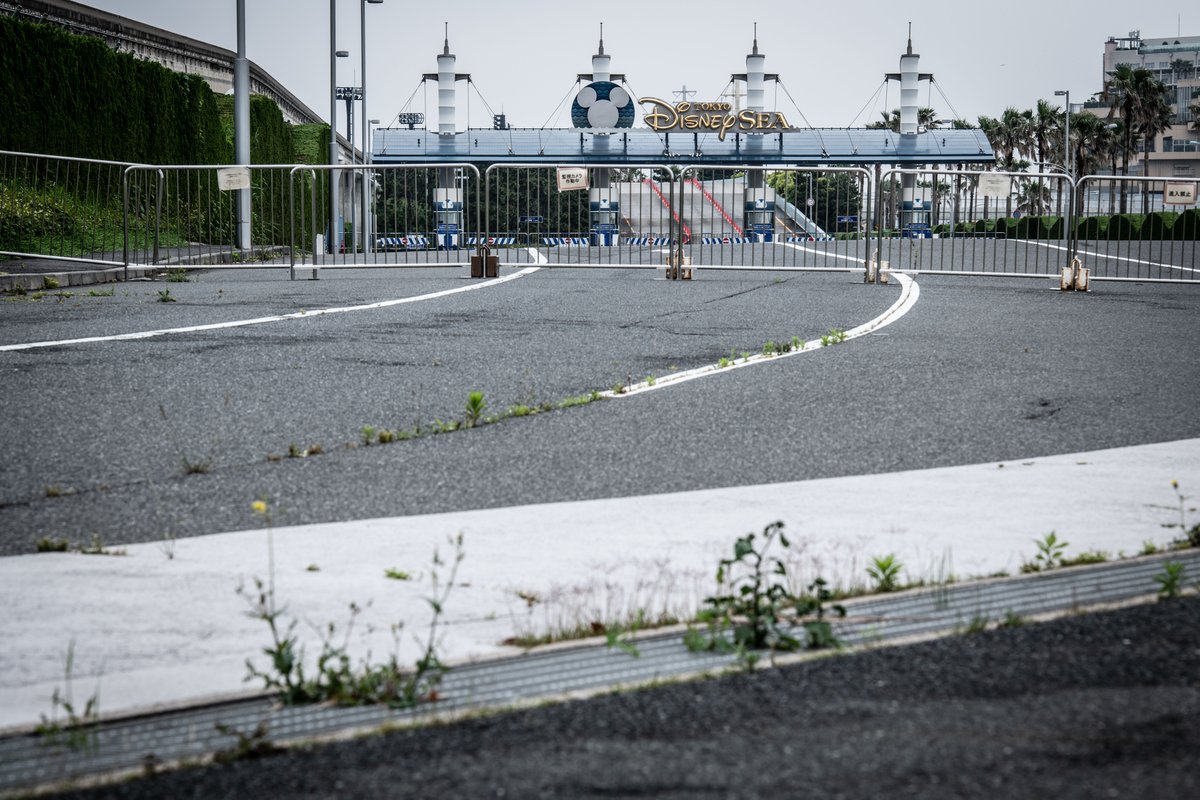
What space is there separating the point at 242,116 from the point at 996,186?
15257 millimetres

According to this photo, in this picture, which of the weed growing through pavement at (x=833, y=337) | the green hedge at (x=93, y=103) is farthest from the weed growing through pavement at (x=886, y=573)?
the green hedge at (x=93, y=103)

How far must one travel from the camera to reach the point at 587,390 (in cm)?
852

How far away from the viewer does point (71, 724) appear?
3295 mm

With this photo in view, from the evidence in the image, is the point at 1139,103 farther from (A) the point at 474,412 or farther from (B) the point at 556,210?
(A) the point at 474,412

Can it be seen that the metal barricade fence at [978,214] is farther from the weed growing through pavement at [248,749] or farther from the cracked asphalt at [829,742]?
the weed growing through pavement at [248,749]

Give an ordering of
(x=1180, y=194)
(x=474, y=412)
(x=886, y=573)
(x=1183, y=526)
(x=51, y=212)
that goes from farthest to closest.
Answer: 1. (x=51, y=212)
2. (x=1180, y=194)
3. (x=474, y=412)
4. (x=1183, y=526)
5. (x=886, y=573)

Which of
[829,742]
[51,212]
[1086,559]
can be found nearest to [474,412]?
[1086,559]

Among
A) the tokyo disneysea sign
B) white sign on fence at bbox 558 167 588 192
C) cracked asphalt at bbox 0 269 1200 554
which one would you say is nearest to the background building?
the tokyo disneysea sign

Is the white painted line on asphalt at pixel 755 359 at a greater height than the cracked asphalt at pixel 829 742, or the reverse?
the white painted line on asphalt at pixel 755 359

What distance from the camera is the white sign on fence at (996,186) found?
2053cm

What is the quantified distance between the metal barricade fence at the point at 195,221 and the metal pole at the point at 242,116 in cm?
4

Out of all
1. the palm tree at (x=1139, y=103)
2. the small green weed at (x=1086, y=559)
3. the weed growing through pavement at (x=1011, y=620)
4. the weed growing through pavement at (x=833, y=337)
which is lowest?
the weed growing through pavement at (x=1011, y=620)

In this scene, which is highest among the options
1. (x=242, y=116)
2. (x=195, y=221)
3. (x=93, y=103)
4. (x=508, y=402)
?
(x=93, y=103)

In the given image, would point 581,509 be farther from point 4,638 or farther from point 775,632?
point 4,638
